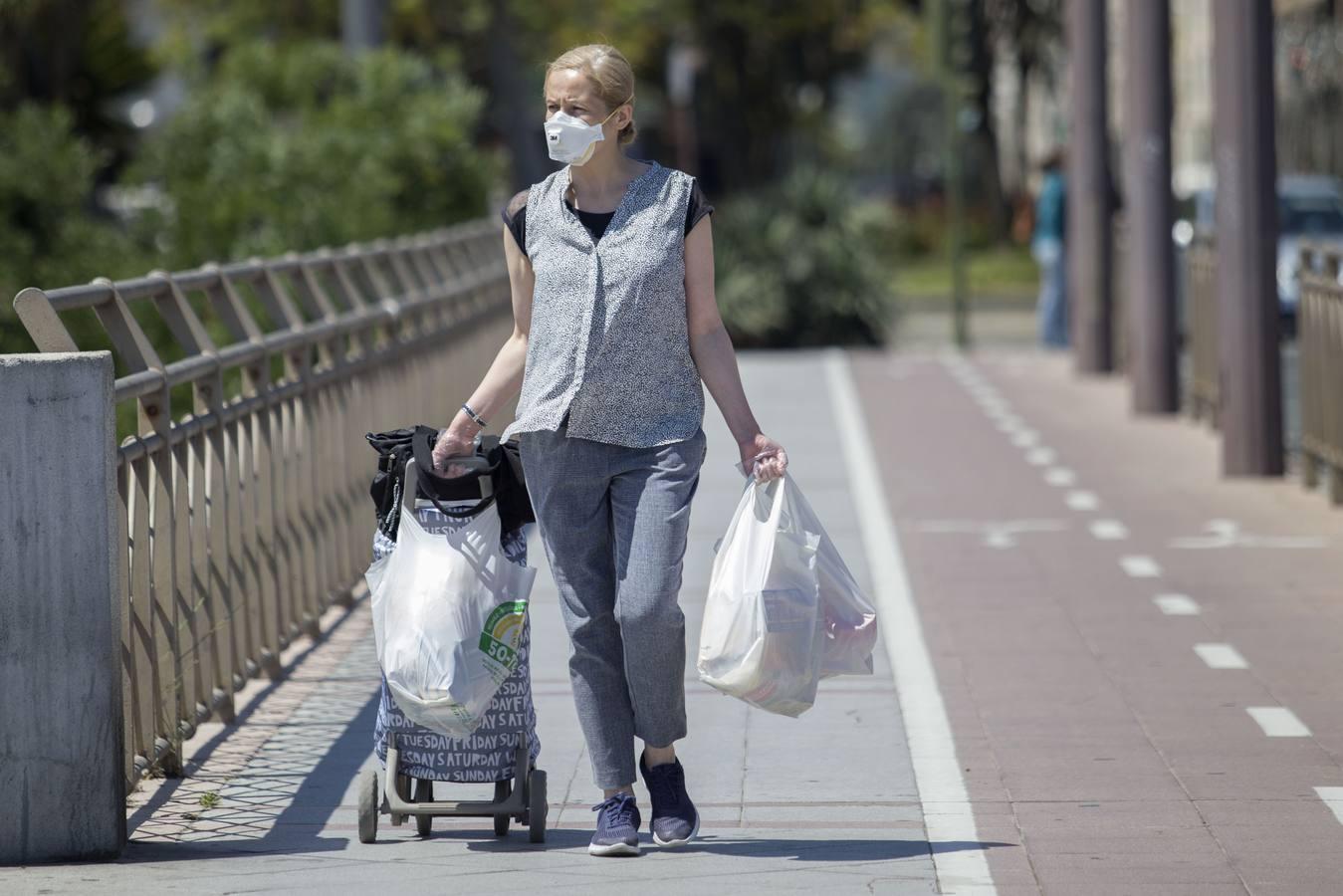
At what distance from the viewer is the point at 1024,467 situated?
13352 millimetres

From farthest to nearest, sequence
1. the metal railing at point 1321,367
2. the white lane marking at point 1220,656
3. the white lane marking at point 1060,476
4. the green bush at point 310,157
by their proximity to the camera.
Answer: the green bush at point 310,157 < the white lane marking at point 1060,476 < the metal railing at point 1321,367 < the white lane marking at point 1220,656

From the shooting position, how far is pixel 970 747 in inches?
261

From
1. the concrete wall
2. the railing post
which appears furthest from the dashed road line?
the railing post

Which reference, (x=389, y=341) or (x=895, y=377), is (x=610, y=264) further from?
(x=895, y=377)

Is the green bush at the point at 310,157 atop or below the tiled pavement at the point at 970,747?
atop

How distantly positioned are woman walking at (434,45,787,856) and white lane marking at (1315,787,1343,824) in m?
1.56

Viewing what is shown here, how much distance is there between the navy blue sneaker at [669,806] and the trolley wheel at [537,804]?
9.1 inches

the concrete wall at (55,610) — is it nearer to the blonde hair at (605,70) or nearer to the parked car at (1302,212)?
the blonde hair at (605,70)

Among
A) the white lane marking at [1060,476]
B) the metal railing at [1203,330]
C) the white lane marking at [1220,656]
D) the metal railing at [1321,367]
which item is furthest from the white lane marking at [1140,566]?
the metal railing at [1203,330]

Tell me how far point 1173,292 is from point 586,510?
464 inches

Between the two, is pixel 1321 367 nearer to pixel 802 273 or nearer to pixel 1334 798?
pixel 1334 798

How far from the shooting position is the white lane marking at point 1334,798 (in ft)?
19.0

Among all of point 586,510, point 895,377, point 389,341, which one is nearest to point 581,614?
point 586,510

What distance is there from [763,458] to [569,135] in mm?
829
